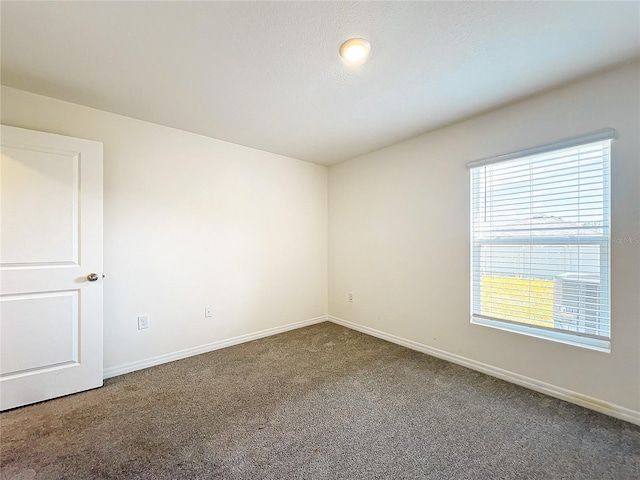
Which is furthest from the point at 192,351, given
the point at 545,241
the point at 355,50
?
the point at 545,241

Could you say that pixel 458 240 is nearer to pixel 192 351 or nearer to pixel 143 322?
pixel 192 351

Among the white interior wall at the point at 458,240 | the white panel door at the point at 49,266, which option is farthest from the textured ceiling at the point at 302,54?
the white panel door at the point at 49,266

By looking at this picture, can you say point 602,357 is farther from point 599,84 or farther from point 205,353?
point 205,353

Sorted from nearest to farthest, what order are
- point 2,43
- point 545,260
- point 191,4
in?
point 191,4 → point 2,43 → point 545,260

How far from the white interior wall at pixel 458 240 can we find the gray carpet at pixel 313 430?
24cm

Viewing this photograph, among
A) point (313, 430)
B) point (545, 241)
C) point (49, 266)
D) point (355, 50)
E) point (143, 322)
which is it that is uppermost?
point (355, 50)

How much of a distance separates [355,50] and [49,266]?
2.62 meters

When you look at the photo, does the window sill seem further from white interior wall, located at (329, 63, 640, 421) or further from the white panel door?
the white panel door

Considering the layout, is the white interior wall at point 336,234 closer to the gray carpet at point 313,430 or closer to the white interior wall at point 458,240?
the white interior wall at point 458,240

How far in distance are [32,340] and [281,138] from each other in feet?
8.80

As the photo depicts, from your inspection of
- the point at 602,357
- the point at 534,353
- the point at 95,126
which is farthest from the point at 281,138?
the point at 602,357

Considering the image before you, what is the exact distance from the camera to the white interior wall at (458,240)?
5.86 feet

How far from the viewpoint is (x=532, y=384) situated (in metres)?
2.15

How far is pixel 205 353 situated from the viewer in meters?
2.89
